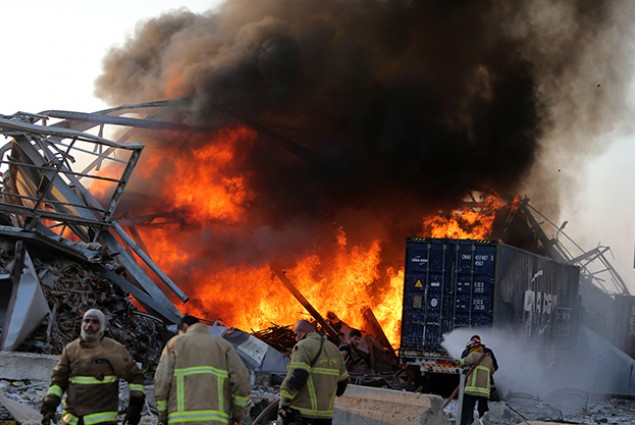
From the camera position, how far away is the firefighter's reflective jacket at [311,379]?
6660 millimetres

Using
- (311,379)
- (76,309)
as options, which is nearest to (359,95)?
(76,309)

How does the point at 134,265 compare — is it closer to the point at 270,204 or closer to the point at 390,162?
the point at 270,204

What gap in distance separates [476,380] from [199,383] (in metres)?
6.71

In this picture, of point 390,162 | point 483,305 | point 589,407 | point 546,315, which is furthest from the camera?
point 390,162

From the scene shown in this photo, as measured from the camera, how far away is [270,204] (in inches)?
905

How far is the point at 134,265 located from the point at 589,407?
931 cm

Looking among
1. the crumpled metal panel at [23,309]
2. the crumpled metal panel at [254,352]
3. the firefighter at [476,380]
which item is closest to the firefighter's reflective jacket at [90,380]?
the firefighter at [476,380]

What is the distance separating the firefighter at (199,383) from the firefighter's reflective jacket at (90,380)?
39cm

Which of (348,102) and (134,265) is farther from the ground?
(348,102)

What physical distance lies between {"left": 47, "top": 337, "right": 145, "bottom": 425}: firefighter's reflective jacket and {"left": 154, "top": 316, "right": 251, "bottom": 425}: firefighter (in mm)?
390

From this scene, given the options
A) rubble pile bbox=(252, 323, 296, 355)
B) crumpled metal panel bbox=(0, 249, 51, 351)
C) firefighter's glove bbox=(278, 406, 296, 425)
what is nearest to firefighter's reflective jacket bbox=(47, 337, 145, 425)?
firefighter's glove bbox=(278, 406, 296, 425)

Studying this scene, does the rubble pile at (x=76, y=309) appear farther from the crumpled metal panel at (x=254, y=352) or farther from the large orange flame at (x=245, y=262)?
the large orange flame at (x=245, y=262)

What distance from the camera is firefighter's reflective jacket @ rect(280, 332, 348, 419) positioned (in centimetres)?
666

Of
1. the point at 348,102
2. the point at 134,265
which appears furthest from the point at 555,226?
the point at 134,265
